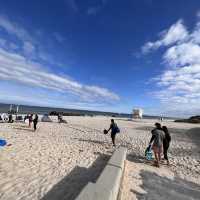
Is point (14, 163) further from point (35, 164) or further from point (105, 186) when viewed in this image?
point (105, 186)

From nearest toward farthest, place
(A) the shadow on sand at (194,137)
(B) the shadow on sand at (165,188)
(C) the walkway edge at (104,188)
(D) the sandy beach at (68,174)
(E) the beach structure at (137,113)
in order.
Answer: (C) the walkway edge at (104,188), (D) the sandy beach at (68,174), (B) the shadow on sand at (165,188), (A) the shadow on sand at (194,137), (E) the beach structure at (137,113)

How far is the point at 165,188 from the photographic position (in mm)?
5902

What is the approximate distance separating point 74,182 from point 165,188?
279 cm

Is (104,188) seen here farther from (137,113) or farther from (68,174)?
(137,113)

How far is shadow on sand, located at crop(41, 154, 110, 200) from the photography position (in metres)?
4.82

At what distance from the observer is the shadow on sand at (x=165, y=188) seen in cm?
534

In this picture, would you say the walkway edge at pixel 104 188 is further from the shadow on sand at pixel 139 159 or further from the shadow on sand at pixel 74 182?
the shadow on sand at pixel 139 159

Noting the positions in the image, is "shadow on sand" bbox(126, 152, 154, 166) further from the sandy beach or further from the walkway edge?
the walkway edge

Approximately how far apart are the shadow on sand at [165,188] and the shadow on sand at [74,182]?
4.89 feet

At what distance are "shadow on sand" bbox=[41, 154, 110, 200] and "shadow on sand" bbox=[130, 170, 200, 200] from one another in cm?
149

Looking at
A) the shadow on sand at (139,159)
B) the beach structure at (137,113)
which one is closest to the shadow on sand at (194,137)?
the shadow on sand at (139,159)

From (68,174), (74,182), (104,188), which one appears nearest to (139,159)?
(68,174)

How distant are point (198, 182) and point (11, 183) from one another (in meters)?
6.19

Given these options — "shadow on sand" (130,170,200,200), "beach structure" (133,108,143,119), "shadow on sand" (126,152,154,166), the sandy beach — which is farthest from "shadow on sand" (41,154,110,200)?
"beach structure" (133,108,143,119)
